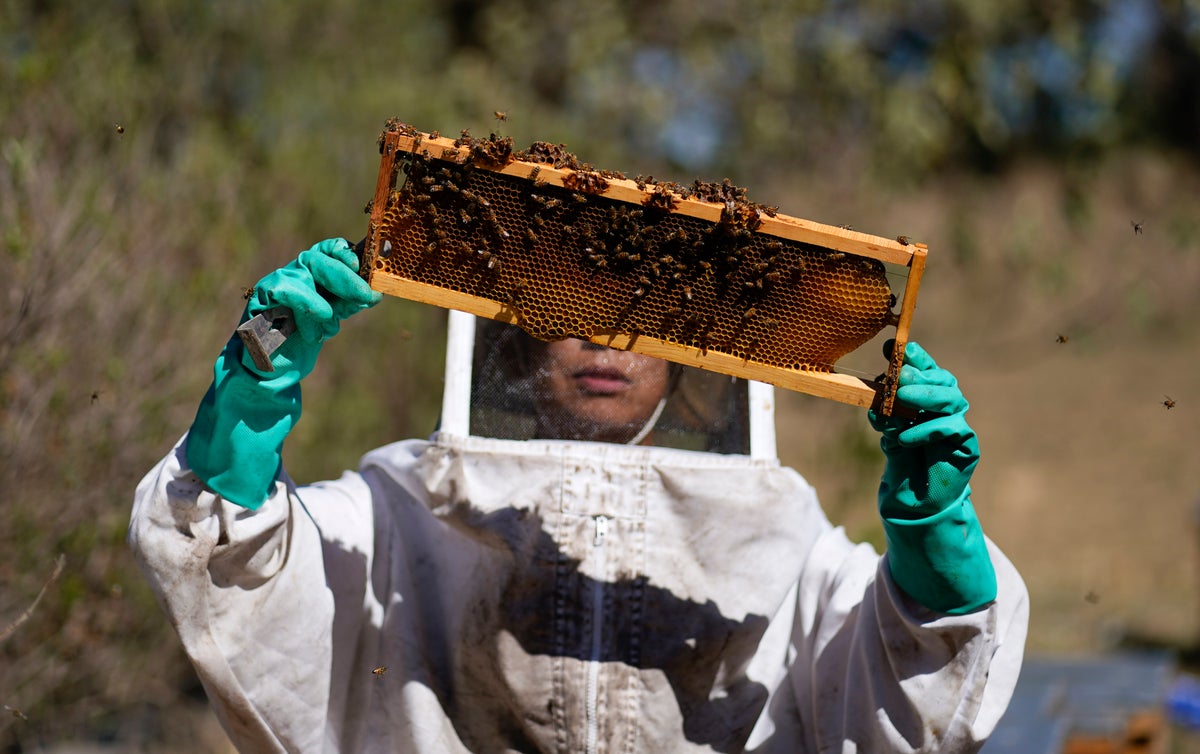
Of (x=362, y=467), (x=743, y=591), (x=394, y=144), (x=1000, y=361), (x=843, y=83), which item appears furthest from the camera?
(x=1000, y=361)

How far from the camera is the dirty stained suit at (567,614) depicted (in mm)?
2578

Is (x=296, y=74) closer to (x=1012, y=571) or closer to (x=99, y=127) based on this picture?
(x=99, y=127)

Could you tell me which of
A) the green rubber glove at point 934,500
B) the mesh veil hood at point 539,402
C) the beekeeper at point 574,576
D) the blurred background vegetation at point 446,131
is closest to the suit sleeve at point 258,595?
the beekeeper at point 574,576

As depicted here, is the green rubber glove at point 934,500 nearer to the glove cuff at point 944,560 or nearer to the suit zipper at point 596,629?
the glove cuff at point 944,560

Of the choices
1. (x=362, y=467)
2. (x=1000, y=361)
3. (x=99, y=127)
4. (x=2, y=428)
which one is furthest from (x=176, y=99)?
(x=1000, y=361)

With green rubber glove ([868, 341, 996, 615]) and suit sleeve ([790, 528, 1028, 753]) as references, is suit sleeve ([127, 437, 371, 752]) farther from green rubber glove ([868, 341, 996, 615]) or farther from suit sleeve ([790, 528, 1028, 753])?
green rubber glove ([868, 341, 996, 615])

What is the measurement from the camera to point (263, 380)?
2336mm

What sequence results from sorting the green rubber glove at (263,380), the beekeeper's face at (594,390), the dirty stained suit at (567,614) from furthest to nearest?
the beekeeper's face at (594,390)
the dirty stained suit at (567,614)
the green rubber glove at (263,380)

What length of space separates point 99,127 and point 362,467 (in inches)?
88.1

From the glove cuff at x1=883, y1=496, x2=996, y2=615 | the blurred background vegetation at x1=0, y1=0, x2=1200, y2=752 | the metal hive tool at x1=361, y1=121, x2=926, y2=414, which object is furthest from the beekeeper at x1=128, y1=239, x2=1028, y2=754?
the blurred background vegetation at x1=0, y1=0, x2=1200, y2=752

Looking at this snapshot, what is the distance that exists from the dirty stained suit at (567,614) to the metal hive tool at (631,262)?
0.43 metres

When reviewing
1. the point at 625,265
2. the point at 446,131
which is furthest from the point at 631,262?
the point at 446,131

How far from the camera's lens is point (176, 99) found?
6082mm

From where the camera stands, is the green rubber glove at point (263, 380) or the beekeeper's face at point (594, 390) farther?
the beekeeper's face at point (594, 390)
